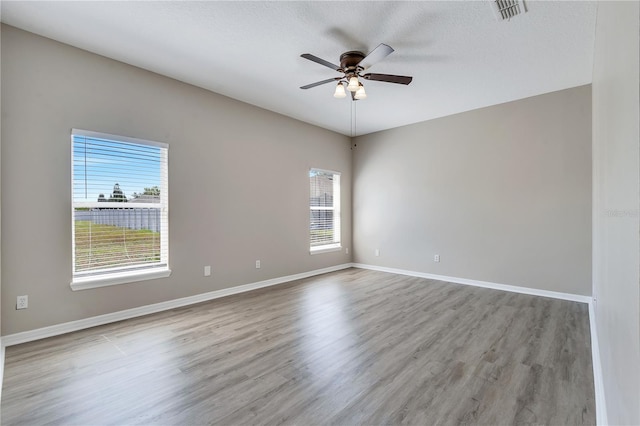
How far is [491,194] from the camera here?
15.4 feet

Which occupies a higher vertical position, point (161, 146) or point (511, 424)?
point (161, 146)

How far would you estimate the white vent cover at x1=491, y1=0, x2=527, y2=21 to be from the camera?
2312 mm

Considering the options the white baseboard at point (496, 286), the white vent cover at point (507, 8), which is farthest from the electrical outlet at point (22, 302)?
the white baseboard at point (496, 286)

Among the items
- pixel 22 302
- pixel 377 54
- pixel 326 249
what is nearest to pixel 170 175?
pixel 22 302

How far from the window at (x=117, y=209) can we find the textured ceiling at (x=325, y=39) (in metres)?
1.01

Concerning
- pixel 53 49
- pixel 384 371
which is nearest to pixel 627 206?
pixel 384 371

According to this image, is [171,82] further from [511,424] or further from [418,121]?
[511,424]

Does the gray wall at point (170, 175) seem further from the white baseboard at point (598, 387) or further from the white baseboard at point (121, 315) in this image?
the white baseboard at point (598, 387)

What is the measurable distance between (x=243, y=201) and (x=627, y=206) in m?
4.13

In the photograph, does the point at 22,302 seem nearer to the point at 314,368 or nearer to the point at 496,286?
the point at 314,368

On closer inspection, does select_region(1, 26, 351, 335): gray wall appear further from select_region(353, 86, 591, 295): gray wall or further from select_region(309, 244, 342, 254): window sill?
select_region(353, 86, 591, 295): gray wall

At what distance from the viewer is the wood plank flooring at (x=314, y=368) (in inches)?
71.3

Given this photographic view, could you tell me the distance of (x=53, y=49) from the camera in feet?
9.57

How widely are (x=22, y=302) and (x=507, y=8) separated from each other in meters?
4.92
